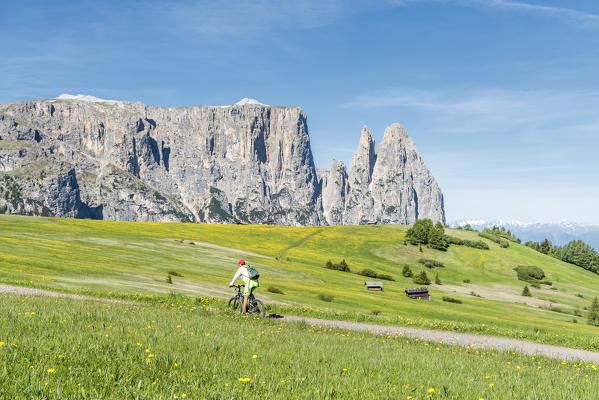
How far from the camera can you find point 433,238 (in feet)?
444

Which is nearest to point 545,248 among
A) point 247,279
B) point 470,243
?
point 470,243

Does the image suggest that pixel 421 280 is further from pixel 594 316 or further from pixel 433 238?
pixel 433 238

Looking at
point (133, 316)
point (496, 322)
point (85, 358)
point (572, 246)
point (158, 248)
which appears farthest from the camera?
point (572, 246)

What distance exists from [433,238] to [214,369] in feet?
441

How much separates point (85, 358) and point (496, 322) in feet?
151

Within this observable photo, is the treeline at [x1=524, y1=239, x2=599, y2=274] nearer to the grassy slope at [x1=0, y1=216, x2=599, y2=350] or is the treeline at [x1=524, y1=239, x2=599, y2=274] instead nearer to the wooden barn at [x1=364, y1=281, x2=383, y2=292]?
the grassy slope at [x1=0, y1=216, x2=599, y2=350]

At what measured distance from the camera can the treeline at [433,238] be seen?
13488 centimetres

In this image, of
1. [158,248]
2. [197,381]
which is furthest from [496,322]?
[158,248]

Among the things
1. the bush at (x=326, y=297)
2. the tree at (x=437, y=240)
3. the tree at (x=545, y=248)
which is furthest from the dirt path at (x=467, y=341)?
the tree at (x=545, y=248)

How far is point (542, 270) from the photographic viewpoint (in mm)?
121062

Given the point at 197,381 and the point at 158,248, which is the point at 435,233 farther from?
the point at 197,381

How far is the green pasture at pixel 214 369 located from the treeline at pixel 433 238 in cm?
12683

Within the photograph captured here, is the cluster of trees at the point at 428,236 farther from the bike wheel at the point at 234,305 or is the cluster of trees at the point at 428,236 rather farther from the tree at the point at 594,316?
the bike wheel at the point at 234,305

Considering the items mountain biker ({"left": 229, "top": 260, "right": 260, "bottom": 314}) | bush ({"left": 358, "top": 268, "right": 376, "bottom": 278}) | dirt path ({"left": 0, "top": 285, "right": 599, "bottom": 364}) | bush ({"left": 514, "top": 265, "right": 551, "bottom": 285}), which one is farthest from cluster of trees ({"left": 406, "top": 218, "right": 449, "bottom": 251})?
mountain biker ({"left": 229, "top": 260, "right": 260, "bottom": 314})
